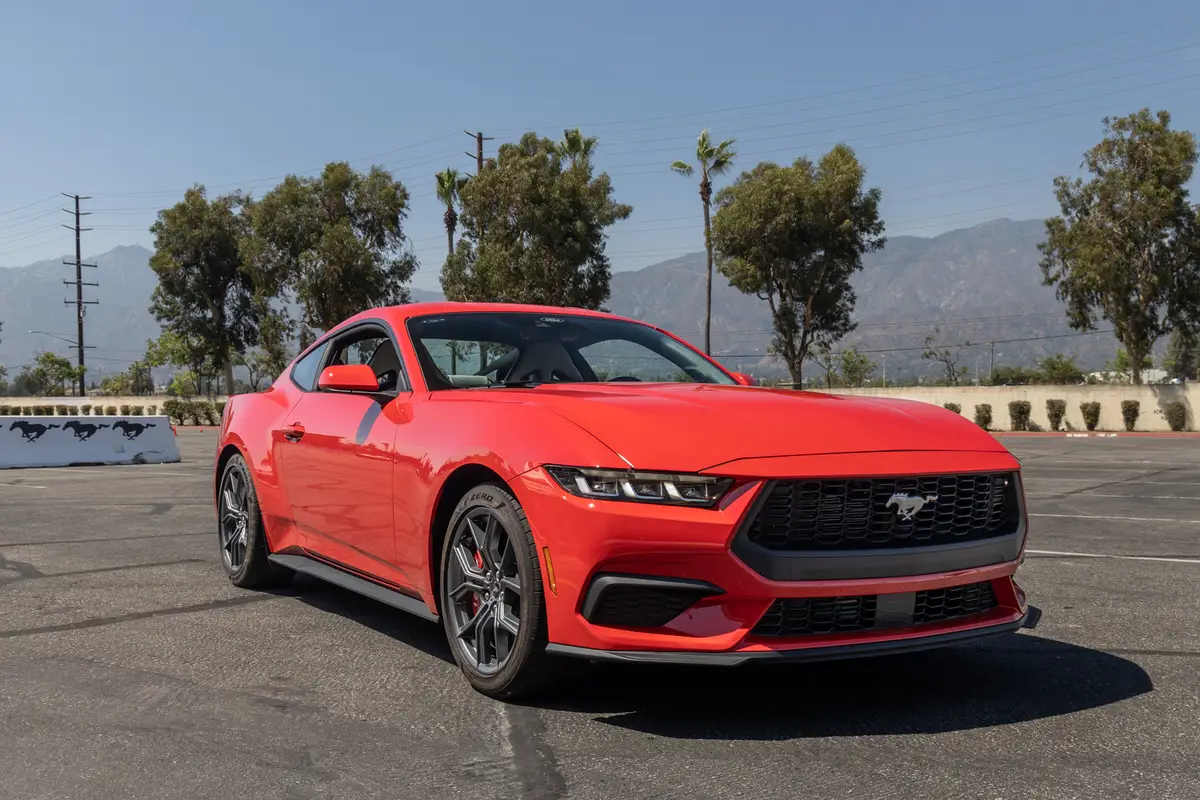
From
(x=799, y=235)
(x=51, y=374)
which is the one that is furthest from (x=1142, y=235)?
(x=51, y=374)

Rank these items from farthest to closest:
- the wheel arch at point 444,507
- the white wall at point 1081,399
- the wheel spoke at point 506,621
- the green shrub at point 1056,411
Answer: the green shrub at point 1056,411, the white wall at point 1081,399, the wheel arch at point 444,507, the wheel spoke at point 506,621

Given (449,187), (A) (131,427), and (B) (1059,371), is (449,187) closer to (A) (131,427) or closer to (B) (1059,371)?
(A) (131,427)

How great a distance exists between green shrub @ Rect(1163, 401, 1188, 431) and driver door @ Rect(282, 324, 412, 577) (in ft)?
119

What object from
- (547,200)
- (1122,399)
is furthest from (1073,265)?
(547,200)

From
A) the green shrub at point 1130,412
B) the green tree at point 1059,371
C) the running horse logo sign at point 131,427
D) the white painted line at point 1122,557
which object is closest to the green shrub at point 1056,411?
the green shrub at point 1130,412

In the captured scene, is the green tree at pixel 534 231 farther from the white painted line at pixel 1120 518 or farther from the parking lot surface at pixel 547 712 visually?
the parking lot surface at pixel 547 712

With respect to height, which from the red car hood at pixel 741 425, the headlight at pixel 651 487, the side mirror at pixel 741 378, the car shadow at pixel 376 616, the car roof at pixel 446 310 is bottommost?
the car shadow at pixel 376 616

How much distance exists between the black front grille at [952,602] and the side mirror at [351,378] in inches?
98.8

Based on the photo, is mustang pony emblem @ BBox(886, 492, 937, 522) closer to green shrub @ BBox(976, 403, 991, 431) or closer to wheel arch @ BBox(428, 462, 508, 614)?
wheel arch @ BBox(428, 462, 508, 614)

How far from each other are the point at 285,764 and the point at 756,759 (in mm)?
1425

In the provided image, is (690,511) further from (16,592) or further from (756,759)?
(16,592)

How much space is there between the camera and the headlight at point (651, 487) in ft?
11.5

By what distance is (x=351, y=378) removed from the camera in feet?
16.0

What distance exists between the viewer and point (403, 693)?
4156mm
